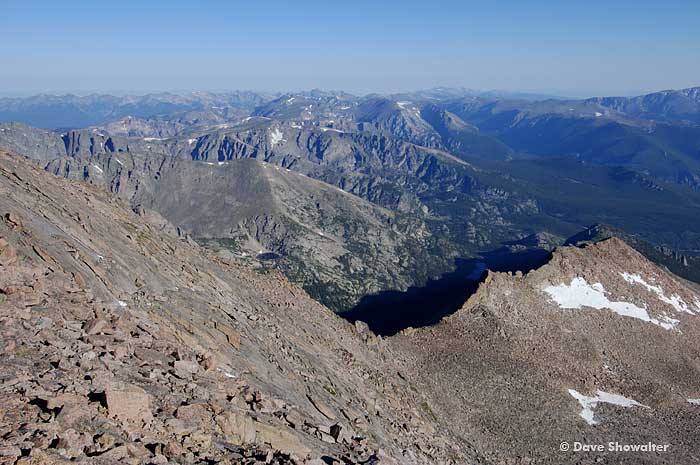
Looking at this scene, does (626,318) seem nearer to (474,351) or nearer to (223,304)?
(474,351)

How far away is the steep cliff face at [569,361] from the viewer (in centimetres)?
6153

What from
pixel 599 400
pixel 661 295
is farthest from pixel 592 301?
pixel 599 400

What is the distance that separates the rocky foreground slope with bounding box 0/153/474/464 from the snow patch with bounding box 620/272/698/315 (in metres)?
60.8

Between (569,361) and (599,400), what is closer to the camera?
(599,400)

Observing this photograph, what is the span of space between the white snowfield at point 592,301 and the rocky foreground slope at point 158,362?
4114 centimetres

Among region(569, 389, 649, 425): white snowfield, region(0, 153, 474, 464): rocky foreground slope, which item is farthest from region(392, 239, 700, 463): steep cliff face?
region(0, 153, 474, 464): rocky foreground slope

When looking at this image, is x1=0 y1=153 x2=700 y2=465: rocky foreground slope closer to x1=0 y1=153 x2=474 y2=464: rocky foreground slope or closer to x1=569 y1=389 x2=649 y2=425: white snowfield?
x1=0 y1=153 x2=474 y2=464: rocky foreground slope

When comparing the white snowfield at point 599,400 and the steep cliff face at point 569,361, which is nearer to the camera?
the steep cliff face at point 569,361

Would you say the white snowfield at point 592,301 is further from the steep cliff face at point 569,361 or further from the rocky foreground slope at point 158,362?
the rocky foreground slope at point 158,362

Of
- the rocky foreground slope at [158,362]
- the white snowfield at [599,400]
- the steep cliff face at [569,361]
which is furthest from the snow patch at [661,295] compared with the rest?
the rocky foreground slope at [158,362]

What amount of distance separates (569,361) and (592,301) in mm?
18879

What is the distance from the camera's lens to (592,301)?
9144cm

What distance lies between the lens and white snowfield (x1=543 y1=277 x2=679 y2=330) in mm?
90000

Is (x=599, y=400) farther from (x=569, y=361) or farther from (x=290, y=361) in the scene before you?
(x=290, y=361)
